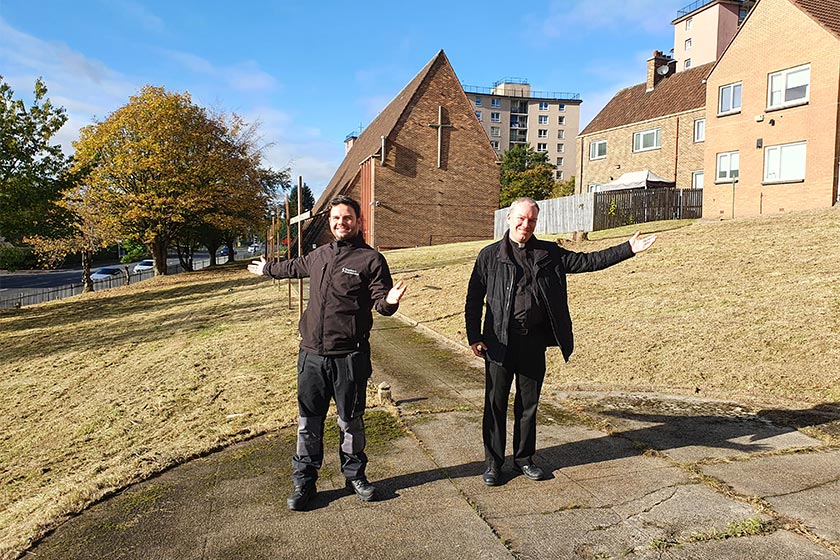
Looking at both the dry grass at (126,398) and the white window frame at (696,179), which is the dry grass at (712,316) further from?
the white window frame at (696,179)

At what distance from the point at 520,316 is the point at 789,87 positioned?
76.1ft

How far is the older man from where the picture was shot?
4.08 m

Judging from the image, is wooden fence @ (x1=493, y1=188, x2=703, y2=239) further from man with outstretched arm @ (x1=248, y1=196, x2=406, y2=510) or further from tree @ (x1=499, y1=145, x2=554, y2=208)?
tree @ (x1=499, y1=145, x2=554, y2=208)

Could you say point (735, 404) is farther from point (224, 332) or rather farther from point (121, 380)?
point (224, 332)

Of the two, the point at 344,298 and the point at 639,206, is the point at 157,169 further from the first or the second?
the point at 344,298

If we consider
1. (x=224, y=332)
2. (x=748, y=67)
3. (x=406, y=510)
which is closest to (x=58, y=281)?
(x=224, y=332)

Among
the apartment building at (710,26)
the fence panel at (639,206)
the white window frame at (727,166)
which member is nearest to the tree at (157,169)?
the fence panel at (639,206)

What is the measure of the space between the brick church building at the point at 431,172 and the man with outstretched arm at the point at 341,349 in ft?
107

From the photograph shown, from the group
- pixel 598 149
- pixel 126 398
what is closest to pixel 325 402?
pixel 126 398

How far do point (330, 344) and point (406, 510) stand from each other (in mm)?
1159

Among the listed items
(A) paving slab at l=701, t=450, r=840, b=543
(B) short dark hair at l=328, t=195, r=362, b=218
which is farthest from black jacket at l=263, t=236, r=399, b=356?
(A) paving slab at l=701, t=450, r=840, b=543

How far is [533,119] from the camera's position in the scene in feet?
343

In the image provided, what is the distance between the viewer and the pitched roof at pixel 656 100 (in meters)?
33.5

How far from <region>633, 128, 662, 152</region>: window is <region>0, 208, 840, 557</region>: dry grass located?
62.0ft
